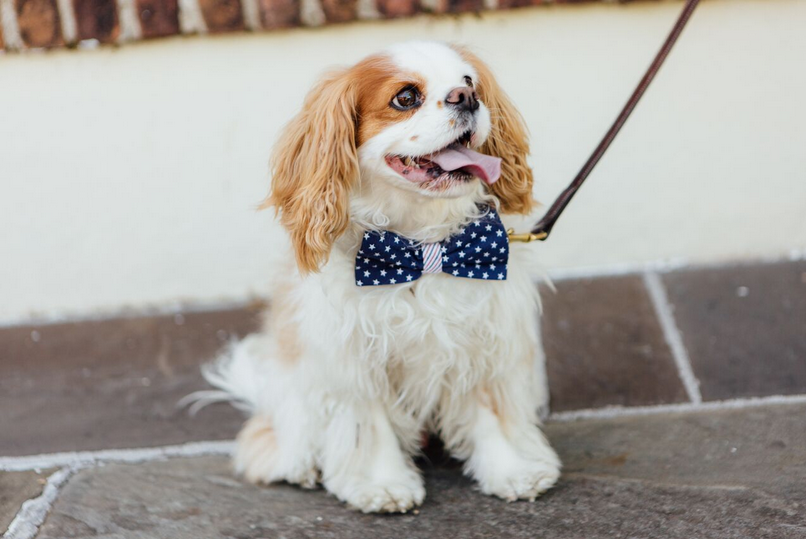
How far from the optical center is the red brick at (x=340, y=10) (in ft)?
12.1

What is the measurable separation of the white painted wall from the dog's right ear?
1.43m

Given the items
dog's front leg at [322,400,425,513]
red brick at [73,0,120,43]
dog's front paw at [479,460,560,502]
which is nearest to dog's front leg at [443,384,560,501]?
dog's front paw at [479,460,560,502]

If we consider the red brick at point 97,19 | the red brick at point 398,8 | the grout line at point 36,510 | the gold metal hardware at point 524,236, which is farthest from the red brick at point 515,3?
the grout line at point 36,510

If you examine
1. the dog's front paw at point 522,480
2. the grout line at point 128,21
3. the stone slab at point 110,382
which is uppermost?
the grout line at point 128,21

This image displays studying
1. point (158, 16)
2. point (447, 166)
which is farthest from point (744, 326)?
point (158, 16)

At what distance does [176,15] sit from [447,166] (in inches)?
77.7

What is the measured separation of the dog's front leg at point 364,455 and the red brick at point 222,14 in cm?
192

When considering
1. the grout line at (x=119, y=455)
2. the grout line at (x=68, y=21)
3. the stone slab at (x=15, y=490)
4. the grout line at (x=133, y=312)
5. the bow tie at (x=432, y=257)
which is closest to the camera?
the bow tie at (x=432, y=257)

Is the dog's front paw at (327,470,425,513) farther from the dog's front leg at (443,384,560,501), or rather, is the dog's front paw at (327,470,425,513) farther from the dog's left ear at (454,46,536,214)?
the dog's left ear at (454,46,536,214)

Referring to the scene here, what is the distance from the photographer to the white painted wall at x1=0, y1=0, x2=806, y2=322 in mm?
3820

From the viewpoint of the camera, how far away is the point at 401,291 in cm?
255

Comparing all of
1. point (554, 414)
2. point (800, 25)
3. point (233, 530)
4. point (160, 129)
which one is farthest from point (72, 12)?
point (800, 25)

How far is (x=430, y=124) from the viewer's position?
2.28 metres

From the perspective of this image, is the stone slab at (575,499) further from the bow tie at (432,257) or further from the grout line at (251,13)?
the grout line at (251,13)
